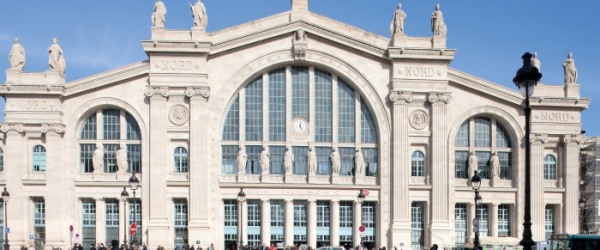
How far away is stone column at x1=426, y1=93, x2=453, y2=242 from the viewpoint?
184 feet

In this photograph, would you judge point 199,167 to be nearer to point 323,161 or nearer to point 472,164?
point 323,161

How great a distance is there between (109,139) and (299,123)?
13477 mm

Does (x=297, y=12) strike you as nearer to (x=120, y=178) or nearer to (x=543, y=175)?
(x=120, y=178)

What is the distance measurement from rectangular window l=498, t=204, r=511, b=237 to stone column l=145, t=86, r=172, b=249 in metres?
23.8

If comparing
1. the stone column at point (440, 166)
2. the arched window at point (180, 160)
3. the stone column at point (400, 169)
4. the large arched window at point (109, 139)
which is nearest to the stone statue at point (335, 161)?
the stone column at point (400, 169)

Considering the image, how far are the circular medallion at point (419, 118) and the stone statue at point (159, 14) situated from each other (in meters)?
18.8

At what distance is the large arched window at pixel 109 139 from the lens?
184ft

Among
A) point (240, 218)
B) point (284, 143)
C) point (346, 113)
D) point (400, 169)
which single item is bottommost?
point (240, 218)

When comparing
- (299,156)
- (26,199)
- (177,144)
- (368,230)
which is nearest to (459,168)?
(368,230)

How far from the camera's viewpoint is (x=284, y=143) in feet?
186

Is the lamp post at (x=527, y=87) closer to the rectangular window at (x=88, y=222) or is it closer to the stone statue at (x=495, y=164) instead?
the stone statue at (x=495, y=164)

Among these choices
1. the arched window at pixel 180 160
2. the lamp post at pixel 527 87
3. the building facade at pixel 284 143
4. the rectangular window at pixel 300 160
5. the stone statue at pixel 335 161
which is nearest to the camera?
the lamp post at pixel 527 87

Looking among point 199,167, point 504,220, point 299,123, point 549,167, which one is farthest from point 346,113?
point 549,167

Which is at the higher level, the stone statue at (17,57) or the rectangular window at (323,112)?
the stone statue at (17,57)
